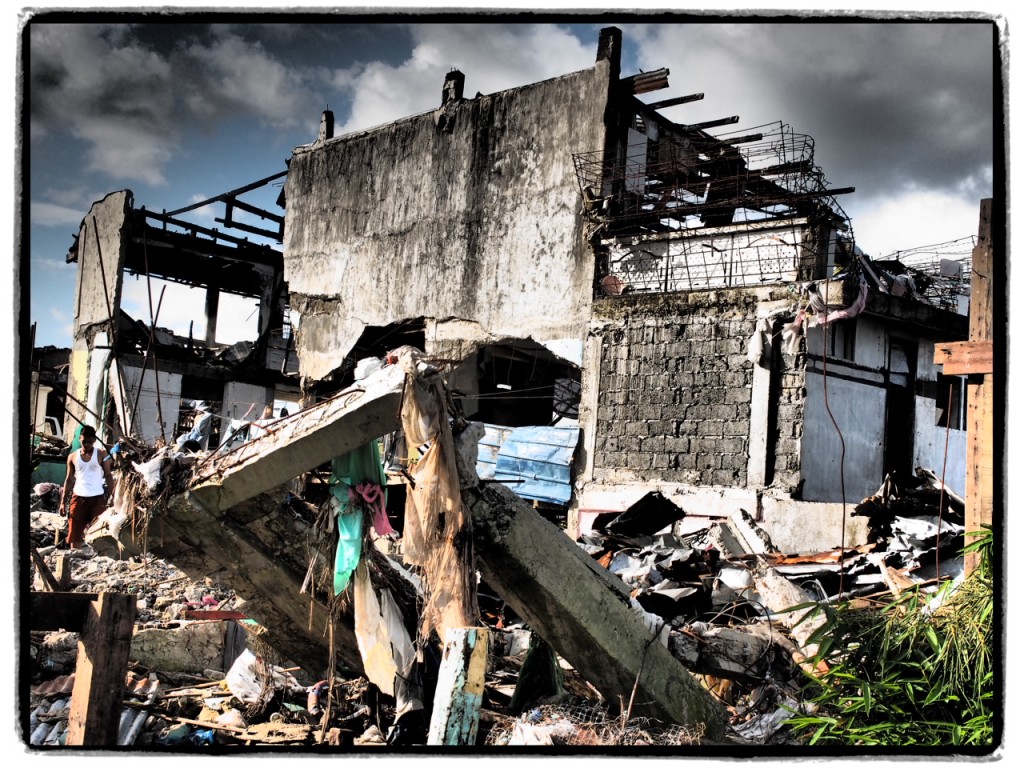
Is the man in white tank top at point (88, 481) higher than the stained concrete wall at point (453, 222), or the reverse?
the stained concrete wall at point (453, 222)

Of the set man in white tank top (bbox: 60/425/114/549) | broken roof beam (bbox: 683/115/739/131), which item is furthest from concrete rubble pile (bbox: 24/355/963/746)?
broken roof beam (bbox: 683/115/739/131)

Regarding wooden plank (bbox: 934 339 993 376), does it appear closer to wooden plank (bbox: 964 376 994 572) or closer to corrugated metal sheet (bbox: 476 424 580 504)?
wooden plank (bbox: 964 376 994 572)

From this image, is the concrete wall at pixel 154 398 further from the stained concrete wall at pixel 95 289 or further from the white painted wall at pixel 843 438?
the white painted wall at pixel 843 438

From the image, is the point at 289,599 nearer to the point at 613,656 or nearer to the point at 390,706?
the point at 390,706

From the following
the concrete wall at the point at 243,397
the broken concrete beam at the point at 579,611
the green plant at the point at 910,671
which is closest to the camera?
the green plant at the point at 910,671

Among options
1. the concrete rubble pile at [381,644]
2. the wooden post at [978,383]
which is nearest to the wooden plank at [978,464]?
the wooden post at [978,383]

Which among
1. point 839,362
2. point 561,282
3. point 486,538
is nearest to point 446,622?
point 486,538

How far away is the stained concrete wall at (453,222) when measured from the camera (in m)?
14.6

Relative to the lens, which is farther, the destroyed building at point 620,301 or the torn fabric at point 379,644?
the destroyed building at point 620,301

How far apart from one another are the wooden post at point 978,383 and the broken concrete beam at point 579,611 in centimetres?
181

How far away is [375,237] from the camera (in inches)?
695

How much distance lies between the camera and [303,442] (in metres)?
4.64

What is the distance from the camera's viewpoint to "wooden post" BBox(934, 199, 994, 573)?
177 inches

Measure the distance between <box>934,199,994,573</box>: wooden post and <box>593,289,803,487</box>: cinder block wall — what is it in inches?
269
